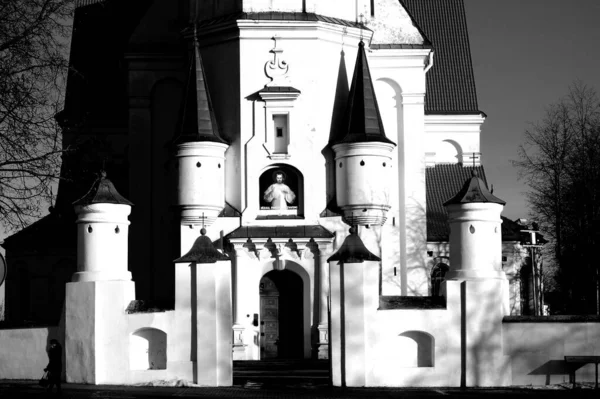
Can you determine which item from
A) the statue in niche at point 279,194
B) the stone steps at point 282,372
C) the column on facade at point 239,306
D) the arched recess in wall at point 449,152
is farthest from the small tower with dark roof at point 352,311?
the arched recess in wall at point 449,152

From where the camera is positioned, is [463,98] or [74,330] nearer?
[74,330]

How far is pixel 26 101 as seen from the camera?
21.2 metres

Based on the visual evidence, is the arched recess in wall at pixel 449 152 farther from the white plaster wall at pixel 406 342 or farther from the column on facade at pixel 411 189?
the white plaster wall at pixel 406 342

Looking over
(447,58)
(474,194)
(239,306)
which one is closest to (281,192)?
(239,306)

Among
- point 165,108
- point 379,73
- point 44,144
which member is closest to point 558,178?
point 379,73

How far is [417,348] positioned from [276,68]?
11.8 meters

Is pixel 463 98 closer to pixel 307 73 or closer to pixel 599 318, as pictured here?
pixel 307 73

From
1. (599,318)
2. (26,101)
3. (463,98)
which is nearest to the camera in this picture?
(26,101)

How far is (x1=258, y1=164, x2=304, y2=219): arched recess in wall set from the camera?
3600 centimetres

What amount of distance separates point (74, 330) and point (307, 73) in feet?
39.8

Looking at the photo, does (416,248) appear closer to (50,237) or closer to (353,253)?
(353,253)

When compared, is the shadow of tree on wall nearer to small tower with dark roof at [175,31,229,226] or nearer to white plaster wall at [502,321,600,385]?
small tower with dark roof at [175,31,229,226]

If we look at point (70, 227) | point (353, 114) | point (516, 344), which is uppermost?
point (353, 114)

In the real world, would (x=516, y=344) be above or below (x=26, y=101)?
below
